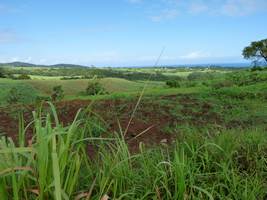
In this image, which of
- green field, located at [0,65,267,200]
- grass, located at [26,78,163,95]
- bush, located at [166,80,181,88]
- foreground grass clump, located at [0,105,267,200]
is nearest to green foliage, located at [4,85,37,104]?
grass, located at [26,78,163,95]

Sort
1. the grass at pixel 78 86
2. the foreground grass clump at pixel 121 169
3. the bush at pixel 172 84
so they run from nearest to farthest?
the foreground grass clump at pixel 121 169 < the grass at pixel 78 86 < the bush at pixel 172 84

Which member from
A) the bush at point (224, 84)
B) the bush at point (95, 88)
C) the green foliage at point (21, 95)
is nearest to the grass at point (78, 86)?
the green foliage at point (21, 95)

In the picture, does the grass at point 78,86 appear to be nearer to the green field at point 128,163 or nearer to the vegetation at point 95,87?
the vegetation at point 95,87

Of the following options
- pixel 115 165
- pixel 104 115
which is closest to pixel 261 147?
pixel 115 165

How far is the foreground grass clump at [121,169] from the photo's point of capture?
7.05 ft

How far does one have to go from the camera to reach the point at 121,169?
2.51 m

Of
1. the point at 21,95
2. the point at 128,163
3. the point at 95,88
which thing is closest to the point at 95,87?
the point at 95,88

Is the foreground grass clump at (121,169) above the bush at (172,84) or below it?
above

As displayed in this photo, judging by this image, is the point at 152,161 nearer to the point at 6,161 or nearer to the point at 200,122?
the point at 6,161

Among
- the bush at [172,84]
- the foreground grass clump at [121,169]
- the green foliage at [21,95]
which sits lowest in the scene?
the green foliage at [21,95]

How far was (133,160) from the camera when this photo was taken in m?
2.88

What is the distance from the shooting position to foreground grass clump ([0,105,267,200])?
7.05ft

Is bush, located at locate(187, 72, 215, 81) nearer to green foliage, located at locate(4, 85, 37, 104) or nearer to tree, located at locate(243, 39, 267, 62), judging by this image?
green foliage, located at locate(4, 85, 37, 104)

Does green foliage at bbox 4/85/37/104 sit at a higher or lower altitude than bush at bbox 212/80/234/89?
lower
